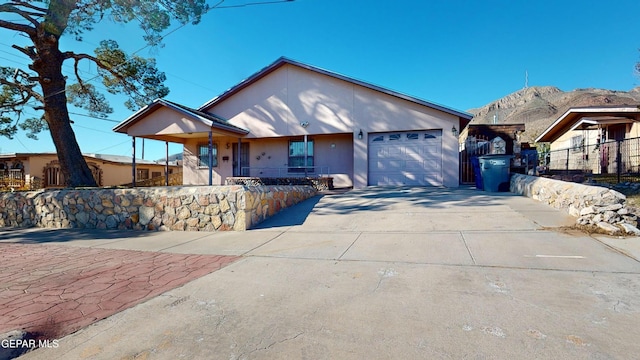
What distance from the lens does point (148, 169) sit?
30.5 meters

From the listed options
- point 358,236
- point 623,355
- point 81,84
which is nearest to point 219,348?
point 623,355

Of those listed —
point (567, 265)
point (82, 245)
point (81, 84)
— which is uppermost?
point (81, 84)

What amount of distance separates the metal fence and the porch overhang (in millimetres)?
14056

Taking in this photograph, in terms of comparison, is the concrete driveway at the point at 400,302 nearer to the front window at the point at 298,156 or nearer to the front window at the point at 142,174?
the front window at the point at 298,156

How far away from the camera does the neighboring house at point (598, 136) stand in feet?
44.4

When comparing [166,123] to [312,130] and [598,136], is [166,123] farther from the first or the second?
[598,136]

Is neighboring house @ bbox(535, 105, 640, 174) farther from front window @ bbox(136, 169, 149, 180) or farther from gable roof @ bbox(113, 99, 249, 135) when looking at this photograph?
front window @ bbox(136, 169, 149, 180)

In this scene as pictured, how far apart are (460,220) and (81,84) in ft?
60.7

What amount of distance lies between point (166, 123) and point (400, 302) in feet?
43.0

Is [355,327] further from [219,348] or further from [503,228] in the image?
[503,228]

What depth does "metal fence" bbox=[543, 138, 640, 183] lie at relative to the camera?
1048cm

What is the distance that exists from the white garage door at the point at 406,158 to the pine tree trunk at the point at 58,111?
12.4 m

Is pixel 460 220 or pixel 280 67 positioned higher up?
pixel 280 67

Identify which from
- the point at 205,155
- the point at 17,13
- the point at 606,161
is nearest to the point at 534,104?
the point at 606,161
